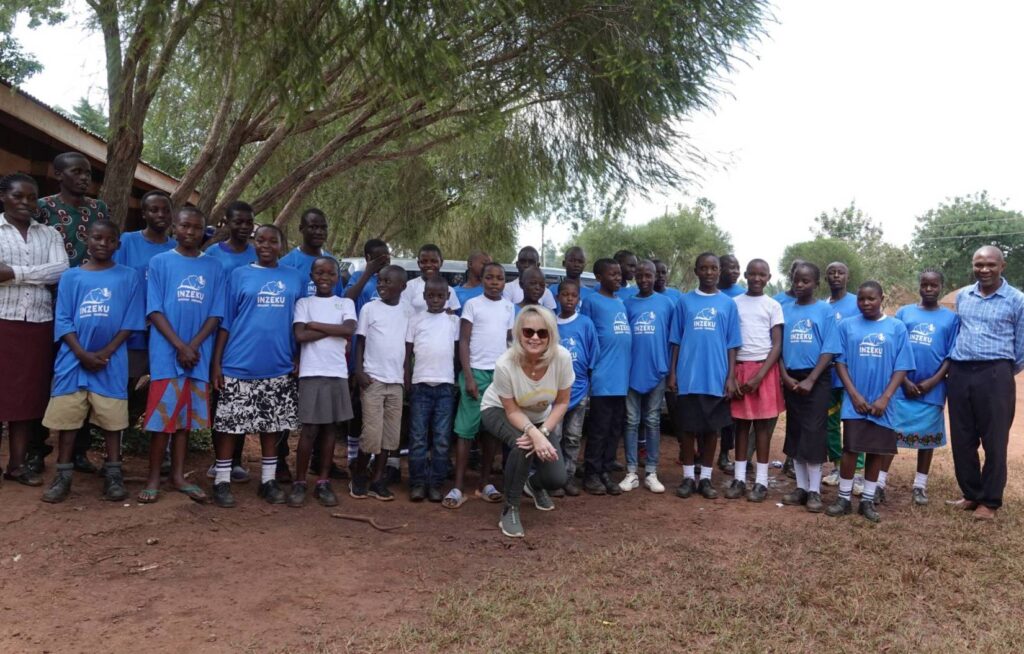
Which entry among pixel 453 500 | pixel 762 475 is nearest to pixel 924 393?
pixel 762 475

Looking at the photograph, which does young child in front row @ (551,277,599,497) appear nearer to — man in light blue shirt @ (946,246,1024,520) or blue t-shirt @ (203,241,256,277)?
blue t-shirt @ (203,241,256,277)

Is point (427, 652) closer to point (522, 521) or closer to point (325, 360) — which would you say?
point (522, 521)

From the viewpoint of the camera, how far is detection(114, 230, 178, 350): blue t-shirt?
470 centimetres

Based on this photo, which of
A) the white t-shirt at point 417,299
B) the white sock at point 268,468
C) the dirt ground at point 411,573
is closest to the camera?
the dirt ground at point 411,573

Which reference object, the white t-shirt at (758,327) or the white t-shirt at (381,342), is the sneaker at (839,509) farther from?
the white t-shirt at (381,342)

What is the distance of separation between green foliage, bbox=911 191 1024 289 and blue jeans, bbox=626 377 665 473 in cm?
4114

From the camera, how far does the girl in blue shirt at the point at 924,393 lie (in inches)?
220

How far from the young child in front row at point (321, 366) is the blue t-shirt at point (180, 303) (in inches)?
21.0

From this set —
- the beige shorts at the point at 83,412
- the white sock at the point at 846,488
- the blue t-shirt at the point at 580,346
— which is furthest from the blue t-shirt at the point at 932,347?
the beige shorts at the point at 83,412

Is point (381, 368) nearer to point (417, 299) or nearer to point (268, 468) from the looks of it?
point (417, 299)

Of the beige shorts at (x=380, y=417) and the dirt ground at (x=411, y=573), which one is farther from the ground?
the beige shorts at (x=380, y=417)

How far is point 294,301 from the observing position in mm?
4840

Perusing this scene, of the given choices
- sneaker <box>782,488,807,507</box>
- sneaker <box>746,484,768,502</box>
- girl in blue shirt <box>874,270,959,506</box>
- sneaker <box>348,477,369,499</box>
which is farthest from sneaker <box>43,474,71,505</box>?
girl in blue shirt <box>874,270,959,506</box>

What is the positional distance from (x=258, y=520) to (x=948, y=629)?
12.0 ft
